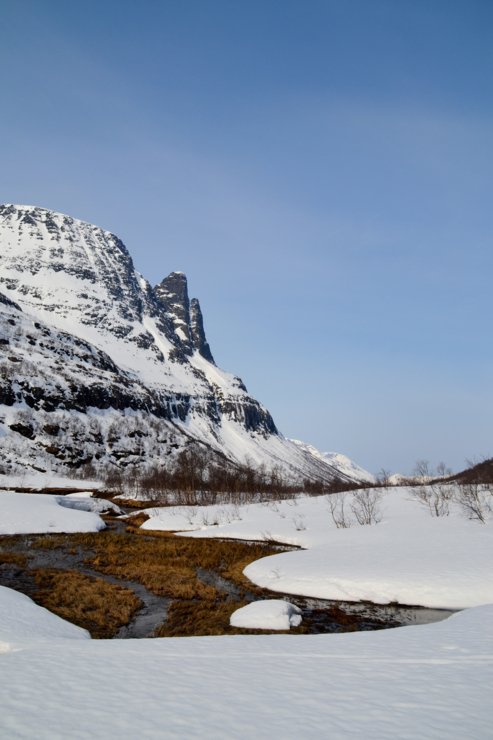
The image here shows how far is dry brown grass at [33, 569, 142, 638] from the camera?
15945 millimetres

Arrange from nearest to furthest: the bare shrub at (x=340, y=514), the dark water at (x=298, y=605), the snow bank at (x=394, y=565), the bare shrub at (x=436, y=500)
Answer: the dark water at (x=298, y=605)
the snow bank at (x=394, y=565)
the bare shrub at (x=436, y=500)
the bare shrub at (x=340, y=514)

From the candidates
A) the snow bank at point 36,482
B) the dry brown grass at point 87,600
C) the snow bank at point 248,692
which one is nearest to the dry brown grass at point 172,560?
the dry brown grass at point 87,600

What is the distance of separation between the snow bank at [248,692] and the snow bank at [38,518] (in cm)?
3571

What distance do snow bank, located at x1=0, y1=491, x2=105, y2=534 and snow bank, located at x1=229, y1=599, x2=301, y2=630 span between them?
99.6 feet

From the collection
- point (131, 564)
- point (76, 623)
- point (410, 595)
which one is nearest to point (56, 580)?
point (131, 564)

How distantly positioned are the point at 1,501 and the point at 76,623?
3762 centimetres

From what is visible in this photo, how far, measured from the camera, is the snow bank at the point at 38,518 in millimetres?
40500

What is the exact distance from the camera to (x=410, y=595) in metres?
19.4

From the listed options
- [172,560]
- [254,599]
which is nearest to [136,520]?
[172,560]

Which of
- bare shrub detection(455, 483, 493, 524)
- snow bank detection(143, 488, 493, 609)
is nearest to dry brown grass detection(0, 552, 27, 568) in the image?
snow bank detection(143, 488, 493, 609)

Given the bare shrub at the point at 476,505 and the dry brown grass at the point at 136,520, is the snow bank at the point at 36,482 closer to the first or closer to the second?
the dry brown grass at the point at 136,520

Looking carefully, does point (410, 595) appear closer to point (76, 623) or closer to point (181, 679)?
point (76, 623)

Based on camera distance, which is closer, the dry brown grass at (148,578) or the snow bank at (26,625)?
the snow bank at (26,625)

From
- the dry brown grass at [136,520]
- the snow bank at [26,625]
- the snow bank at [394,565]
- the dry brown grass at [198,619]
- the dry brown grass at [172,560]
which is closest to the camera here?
the snow bank at [26,625]
